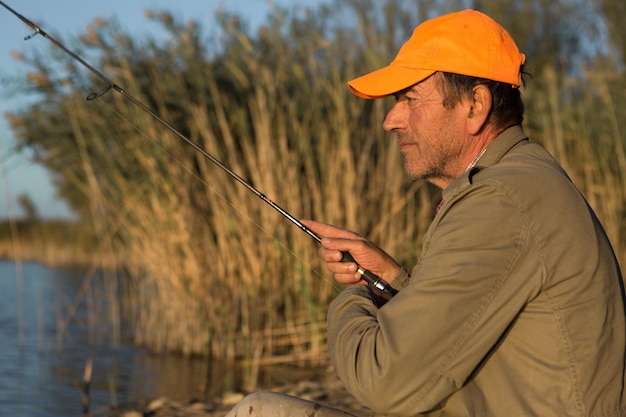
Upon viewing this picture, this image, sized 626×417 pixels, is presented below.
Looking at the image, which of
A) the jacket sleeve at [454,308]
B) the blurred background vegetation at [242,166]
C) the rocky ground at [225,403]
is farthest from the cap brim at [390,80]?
the blurred background vegetation at [242,166]

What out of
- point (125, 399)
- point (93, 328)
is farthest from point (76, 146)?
point (125, 399)

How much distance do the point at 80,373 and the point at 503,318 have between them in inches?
Result: 197

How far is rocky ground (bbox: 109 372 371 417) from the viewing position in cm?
452

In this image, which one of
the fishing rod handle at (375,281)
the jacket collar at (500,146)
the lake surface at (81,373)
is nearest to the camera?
the jacket collar at (500,146)

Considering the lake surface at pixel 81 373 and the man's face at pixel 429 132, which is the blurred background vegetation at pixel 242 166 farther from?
the man's face at pixel 429 132

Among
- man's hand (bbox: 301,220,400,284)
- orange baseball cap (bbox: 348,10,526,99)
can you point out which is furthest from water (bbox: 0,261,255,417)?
orange baseball cap (bbox: 348,10,526,99)

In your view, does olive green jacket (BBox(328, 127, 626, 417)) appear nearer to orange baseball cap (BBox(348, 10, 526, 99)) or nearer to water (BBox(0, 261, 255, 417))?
orange baseball cap (BBox(348, 10, 526, 99))

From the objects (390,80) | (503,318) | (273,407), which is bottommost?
(273,407)

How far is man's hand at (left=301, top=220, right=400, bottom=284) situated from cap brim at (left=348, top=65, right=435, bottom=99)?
34 centimetres

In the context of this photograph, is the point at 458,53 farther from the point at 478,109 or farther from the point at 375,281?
the point at 375,281

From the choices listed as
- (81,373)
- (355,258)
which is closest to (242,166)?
(81,373)

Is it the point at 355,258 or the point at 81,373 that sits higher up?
the point at 355,258

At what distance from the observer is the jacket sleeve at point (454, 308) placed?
1739 mm

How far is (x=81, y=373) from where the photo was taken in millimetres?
6320
